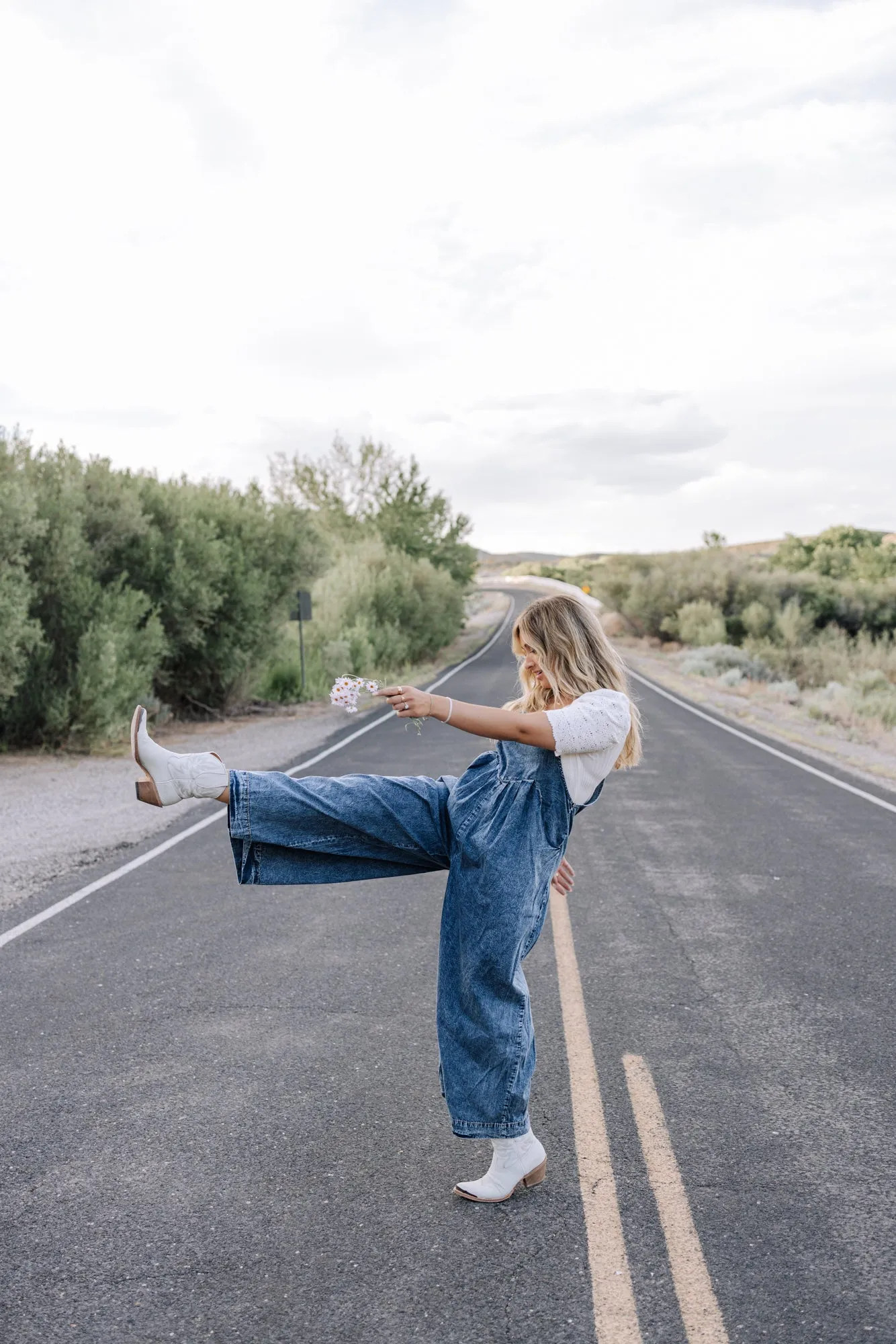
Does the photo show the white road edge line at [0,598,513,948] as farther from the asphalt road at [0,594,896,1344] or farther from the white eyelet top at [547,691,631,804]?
the white eyelet top at [547,691,631,804]

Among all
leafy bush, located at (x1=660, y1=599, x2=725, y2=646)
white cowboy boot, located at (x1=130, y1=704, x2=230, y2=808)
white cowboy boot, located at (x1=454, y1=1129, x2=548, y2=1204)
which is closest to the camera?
white cowboy boot, located at (x1=130, y1=704, x2=230, y2=808)

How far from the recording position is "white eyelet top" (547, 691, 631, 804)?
307 centimetres

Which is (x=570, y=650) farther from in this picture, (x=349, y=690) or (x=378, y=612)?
(x=378, y=612)

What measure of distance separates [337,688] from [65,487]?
43.7ft

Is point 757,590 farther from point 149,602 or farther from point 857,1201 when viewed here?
point 857,1201

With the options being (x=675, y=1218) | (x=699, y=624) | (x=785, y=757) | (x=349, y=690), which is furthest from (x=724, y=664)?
(x=349, y=690)

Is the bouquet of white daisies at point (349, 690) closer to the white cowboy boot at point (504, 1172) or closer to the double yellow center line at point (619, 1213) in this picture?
the white cowboy boot at point (504, 1172)

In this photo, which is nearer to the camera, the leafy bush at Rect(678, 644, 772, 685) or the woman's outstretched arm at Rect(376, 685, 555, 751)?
the woman's outstretched arm at Rect(376, 685, 555, 751)

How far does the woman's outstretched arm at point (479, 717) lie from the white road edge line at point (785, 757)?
9.11 m

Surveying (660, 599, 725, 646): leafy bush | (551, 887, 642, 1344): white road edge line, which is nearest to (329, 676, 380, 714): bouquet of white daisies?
(551, 887, 642, 1344): white road edge line

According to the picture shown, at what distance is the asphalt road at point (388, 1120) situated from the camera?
2.82 metres

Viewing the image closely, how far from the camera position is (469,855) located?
3.22 m

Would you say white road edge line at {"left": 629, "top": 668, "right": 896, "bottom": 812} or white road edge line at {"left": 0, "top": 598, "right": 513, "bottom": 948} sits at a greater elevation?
white road edge line at {"left": 0, "top": 598, "right": 513, "bottom": 948}

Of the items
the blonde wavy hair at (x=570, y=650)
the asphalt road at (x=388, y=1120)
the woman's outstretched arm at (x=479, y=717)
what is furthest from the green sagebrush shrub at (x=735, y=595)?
the woman's outstretched arm at (x=479, y=717)
